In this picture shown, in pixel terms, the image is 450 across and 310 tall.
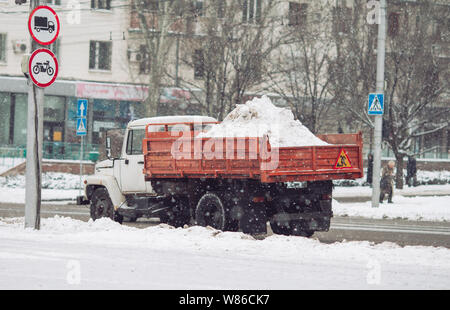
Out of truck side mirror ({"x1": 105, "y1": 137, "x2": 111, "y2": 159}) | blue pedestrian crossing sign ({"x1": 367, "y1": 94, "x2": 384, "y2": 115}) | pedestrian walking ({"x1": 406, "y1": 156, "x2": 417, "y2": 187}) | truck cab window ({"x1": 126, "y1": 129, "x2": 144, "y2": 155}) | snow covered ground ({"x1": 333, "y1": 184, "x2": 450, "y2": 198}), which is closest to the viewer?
truck cab window ({"x1": 126, "y1": 129, "x2": 144, "y2": 155})

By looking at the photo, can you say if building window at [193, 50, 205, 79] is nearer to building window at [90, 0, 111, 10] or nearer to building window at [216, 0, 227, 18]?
building window at [216, 0, 227, 18]

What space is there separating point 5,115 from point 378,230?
33030mm

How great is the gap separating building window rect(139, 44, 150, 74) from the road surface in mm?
24569

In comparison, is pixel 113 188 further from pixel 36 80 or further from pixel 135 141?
pixel 36 80

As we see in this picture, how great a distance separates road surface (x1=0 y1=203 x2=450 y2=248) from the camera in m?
15.2

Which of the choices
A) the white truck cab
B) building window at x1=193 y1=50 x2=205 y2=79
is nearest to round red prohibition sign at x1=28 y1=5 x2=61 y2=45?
the white truck cab

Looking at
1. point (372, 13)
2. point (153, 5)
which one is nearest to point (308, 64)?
point (372, 13)

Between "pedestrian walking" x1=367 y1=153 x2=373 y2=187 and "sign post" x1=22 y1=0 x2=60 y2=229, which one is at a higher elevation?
"sign post" x1=22 y1=0 x2=60 y2=229

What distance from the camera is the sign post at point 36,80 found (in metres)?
13.3

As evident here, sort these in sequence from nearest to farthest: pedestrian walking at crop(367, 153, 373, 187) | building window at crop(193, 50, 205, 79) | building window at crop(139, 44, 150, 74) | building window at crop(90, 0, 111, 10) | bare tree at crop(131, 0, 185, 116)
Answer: building window at crop(193, 50, 205, 79), pedestrian walking at crop(367, 153, 373, 187), bare tree at crop(131, 0, 185, 116), building window at crop(139, 44, 150, 74), building window at crop(90, 0, 111, 10)

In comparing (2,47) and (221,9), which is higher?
(221,9)

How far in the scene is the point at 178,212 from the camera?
53.4 feet
